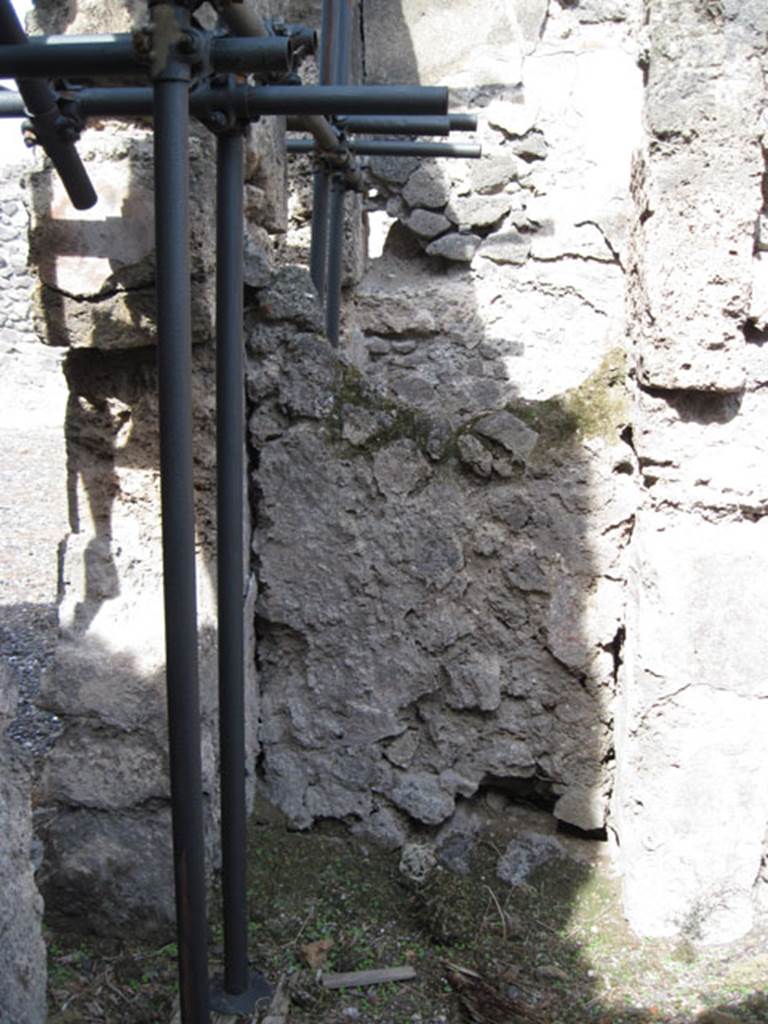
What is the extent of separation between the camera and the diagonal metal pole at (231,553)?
1.92 m

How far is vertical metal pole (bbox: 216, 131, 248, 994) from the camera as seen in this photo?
1917 millimetres

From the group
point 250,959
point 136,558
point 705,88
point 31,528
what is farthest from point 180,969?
point 31,528

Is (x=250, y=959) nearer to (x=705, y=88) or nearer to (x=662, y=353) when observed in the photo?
(x=662, y=353)

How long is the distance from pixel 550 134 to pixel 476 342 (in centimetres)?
92

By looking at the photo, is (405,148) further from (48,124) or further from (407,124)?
(48,124)

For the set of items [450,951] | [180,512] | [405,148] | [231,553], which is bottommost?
[450,951]

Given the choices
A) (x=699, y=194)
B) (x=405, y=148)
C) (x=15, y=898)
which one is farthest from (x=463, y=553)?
(x=405, y=148)

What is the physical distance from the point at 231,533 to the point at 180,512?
0.35 meters

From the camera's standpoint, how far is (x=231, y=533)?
78.8 inches

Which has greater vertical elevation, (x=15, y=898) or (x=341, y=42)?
(x=341, y=42)

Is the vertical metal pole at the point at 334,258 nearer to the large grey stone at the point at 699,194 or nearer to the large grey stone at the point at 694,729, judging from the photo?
the large grey stone at the point at 699,194

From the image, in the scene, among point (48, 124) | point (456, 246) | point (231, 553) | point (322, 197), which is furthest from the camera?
point (456, 246)

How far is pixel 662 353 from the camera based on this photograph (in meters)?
2.23

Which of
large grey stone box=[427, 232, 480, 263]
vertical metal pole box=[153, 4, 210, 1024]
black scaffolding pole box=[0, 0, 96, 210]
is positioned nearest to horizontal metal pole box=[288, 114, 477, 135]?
black scaffolding pole box=[0, 0, 96, 210]
